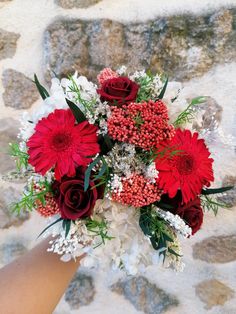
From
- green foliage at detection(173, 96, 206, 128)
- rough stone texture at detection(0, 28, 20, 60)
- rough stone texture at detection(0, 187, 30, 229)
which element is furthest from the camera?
rough stone texture at detection(0, 187, 30, 229)

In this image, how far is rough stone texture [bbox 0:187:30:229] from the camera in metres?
1.33

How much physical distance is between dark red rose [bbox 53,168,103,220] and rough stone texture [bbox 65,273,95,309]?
0.66m

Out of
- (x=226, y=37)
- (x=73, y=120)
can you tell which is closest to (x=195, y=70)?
(x=226, y=37)

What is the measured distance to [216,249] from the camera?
4.05ft

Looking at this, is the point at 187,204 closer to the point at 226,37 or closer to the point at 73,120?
the point at 73,120

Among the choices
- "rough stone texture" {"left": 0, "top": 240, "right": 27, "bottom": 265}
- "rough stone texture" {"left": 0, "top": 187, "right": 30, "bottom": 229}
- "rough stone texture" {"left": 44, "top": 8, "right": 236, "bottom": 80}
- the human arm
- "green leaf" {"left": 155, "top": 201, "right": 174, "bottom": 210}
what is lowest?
"rough stone texture" {"left": 0, "top": 240, "right": 27, "bottom": 265}

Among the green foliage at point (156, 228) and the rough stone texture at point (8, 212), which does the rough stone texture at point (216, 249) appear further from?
the rough stone texture at point (8, 212)

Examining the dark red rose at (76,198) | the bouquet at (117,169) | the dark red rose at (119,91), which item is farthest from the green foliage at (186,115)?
the dark red rose at (76,198)

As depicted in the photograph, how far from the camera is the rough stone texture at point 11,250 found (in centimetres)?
139

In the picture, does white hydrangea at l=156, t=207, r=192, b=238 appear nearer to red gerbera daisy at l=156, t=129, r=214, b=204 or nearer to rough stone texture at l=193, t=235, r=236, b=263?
red gerbera daisy at l=156, t=129, r=214, b=204

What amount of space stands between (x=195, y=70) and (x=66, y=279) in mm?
636

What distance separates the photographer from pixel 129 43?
3.86ft

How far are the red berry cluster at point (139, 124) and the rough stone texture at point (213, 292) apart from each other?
0.66m

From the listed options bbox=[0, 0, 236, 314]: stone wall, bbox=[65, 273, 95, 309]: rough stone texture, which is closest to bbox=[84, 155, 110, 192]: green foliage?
bbox=[0, 0, 236, 314]: stone wall
